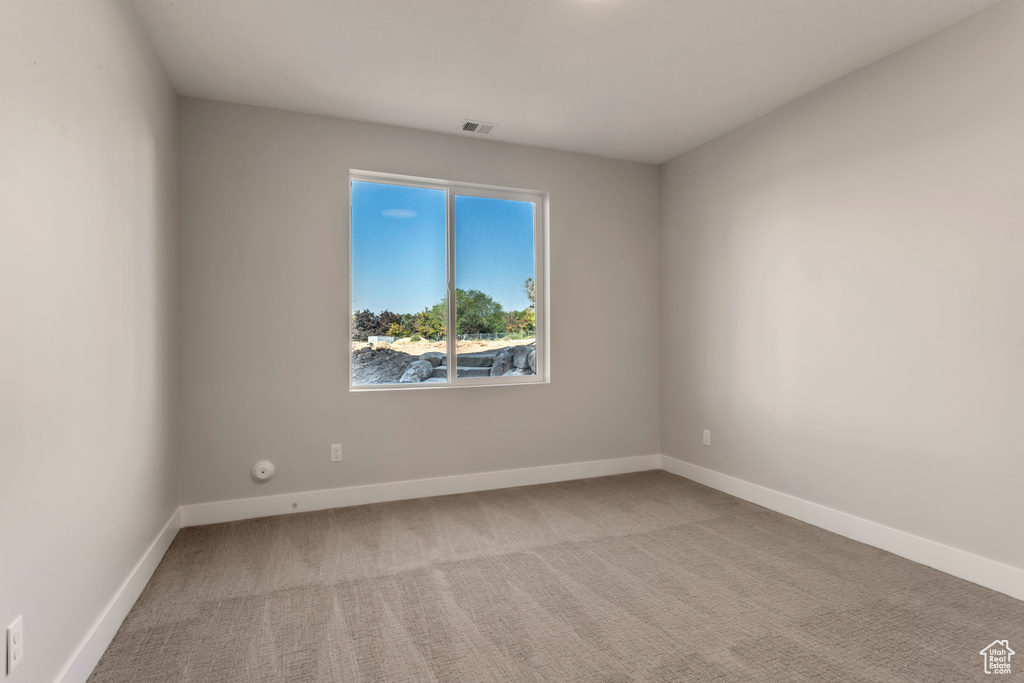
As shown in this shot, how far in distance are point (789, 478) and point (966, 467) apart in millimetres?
997

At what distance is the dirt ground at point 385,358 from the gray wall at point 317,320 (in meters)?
0.13

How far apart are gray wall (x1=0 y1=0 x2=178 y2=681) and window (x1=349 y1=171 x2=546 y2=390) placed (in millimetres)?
1340

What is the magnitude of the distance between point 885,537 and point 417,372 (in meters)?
2.93

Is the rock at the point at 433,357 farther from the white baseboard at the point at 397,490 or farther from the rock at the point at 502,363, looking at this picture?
the white baseboard at the point at 397,490

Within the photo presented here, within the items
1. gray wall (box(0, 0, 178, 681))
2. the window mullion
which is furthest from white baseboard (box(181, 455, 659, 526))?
the window mullion

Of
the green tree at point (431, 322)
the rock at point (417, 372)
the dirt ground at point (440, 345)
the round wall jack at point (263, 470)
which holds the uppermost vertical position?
the green tree at point (431, 322)

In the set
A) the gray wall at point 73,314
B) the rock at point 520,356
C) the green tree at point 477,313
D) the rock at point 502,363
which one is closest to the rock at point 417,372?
the green tree at point 477,313

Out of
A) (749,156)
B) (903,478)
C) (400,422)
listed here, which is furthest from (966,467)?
(400,422)

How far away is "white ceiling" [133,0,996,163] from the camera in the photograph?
2.40 meters

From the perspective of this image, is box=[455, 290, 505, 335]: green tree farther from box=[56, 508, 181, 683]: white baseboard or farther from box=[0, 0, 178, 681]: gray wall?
box=[56, 508, 181, 683]: white baseboard

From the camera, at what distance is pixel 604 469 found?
4352mm

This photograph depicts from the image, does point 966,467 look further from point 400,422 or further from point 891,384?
point 400,422

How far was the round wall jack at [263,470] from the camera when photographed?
3.34m

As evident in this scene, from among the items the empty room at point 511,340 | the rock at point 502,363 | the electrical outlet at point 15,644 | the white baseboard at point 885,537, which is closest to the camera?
the electrical outlet at point 15,644
